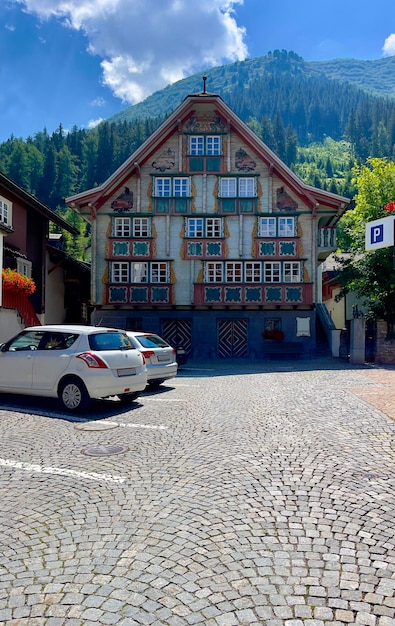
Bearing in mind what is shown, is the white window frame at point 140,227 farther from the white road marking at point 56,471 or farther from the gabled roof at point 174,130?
the white road marking at point 56,471

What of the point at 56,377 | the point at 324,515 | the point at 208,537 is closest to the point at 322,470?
the point at 324,515

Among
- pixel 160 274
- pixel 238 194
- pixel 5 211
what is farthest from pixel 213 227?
pixel 5 211

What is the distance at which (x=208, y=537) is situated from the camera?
413cm

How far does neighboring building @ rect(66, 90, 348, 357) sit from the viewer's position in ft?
91.3

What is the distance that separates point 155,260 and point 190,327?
4439 millimetres

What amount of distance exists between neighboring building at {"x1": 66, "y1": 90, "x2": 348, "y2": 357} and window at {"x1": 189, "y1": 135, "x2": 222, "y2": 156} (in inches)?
2.3

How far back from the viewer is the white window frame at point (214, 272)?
28.2 metres

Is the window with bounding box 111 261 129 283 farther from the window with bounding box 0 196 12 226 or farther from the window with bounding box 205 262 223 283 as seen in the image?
the window with bounding box 0 196 12 226

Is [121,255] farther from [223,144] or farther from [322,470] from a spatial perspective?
[322,470]

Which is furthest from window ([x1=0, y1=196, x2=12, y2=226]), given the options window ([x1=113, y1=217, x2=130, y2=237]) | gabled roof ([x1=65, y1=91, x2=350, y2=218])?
window ([x1=113, y1=217, x2=130, y2=237])

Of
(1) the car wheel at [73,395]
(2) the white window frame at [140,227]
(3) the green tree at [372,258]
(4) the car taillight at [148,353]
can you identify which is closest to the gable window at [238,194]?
(2) the white window frame at [140,227]

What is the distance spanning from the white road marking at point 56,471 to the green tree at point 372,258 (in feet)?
64.9

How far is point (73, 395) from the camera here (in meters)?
9.62

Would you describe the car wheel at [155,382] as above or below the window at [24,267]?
below
